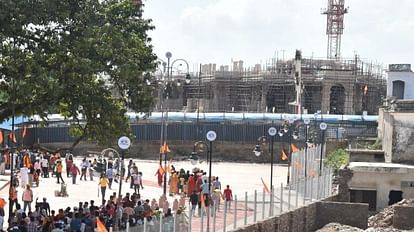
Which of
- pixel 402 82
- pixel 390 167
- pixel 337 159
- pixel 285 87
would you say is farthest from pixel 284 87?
pixel 390 167

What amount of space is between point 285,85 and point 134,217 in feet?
143

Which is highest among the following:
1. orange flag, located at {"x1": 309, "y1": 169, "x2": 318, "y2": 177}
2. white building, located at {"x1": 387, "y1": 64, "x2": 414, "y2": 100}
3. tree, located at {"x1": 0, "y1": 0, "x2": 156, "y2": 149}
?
white building, located at {"x1": 387, "y1": 64, "x2": 414, "y2": 100}

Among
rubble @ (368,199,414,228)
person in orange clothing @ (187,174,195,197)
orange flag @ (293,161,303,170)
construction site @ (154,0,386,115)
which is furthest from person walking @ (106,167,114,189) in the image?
construction site @ (154,0,386,115)

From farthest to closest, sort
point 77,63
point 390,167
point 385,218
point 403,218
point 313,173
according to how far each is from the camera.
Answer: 1. point 390,167
2. point 313,173
3. point 385,218
4. point 403,218
5. point 77,63

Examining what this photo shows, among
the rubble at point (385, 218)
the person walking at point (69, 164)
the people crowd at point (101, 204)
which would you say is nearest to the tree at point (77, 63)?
the people crowd at point (101, 204)

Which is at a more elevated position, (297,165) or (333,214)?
(297,165)

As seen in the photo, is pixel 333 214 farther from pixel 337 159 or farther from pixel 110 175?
pixel 337 159

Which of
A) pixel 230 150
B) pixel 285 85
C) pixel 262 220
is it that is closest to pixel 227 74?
pixel 285 85

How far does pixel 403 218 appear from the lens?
3167 centimetres

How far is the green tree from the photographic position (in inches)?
1570

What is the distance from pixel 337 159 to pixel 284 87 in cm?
2310

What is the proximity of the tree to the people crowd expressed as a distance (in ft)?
6.26

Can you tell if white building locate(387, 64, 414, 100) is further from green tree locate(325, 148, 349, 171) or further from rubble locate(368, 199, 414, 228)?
rubble locate(368, 199, 414, 228)

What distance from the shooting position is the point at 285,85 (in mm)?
63906
